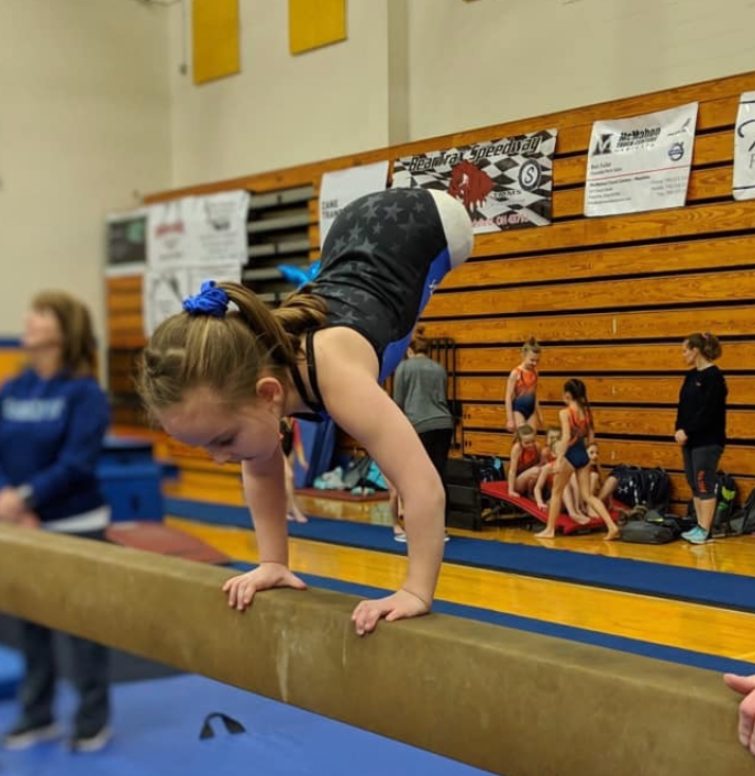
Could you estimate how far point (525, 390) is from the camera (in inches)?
69.9

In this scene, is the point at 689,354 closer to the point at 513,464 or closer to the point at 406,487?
the point at 513,464

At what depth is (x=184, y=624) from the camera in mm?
1938

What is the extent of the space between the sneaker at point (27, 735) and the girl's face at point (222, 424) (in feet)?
5.40

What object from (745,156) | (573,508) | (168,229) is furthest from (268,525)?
(168,229)

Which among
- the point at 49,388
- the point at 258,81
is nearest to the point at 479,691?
the point at 258,81

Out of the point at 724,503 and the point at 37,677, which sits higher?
the point at 724,503

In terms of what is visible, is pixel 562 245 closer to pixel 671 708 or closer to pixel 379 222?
pixel 379 222

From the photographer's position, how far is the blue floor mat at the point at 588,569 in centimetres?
176

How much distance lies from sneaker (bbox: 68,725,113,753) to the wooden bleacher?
5.47 feet

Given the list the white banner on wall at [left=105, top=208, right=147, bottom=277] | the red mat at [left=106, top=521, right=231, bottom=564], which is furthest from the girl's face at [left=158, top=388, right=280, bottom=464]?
the red mat at [left=106, top=521, right=231, bottom=564]

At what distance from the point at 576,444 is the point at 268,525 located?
610 millimetres

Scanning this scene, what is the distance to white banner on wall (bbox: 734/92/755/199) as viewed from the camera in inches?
63.1

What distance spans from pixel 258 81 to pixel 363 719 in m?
1.48

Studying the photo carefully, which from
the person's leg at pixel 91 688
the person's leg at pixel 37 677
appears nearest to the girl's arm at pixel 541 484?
the person's leg at pixel 91 688
